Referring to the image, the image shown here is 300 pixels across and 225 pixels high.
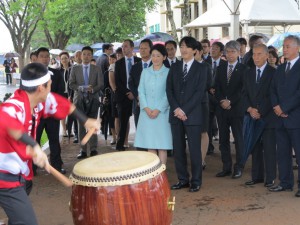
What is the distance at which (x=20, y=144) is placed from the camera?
3482mm

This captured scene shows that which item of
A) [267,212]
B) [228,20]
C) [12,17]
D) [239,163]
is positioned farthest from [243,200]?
[12,17]

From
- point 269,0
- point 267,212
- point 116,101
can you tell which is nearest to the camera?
point 267,212

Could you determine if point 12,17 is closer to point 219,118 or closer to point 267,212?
point 219,118

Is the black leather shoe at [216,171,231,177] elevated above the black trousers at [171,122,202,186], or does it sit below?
below

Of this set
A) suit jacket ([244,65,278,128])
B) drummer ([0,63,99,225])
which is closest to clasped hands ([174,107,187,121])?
suit jacket ([244,65,278,128])

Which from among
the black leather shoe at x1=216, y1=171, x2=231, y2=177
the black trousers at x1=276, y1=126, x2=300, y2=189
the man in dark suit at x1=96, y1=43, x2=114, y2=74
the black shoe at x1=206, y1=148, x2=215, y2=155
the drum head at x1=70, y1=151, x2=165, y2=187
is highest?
the man in dark suit at x1=96, y1=43, x2=114, y2=74

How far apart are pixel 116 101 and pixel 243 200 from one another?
3708 mm

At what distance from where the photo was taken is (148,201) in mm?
3879

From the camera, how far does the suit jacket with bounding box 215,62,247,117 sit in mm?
6941

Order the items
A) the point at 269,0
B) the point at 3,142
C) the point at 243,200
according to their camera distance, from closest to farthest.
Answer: the point at 3,142, the point at 243,200, the point at 269,0

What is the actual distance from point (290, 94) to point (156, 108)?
5.51ft

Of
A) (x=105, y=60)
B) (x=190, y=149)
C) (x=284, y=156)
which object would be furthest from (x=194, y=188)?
(x=105, y=60)

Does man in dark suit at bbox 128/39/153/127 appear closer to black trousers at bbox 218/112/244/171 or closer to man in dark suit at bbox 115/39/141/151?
man in dark suit at bbox 115/39/141/151

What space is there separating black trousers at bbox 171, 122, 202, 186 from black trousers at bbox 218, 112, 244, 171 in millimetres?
Answer: 804
